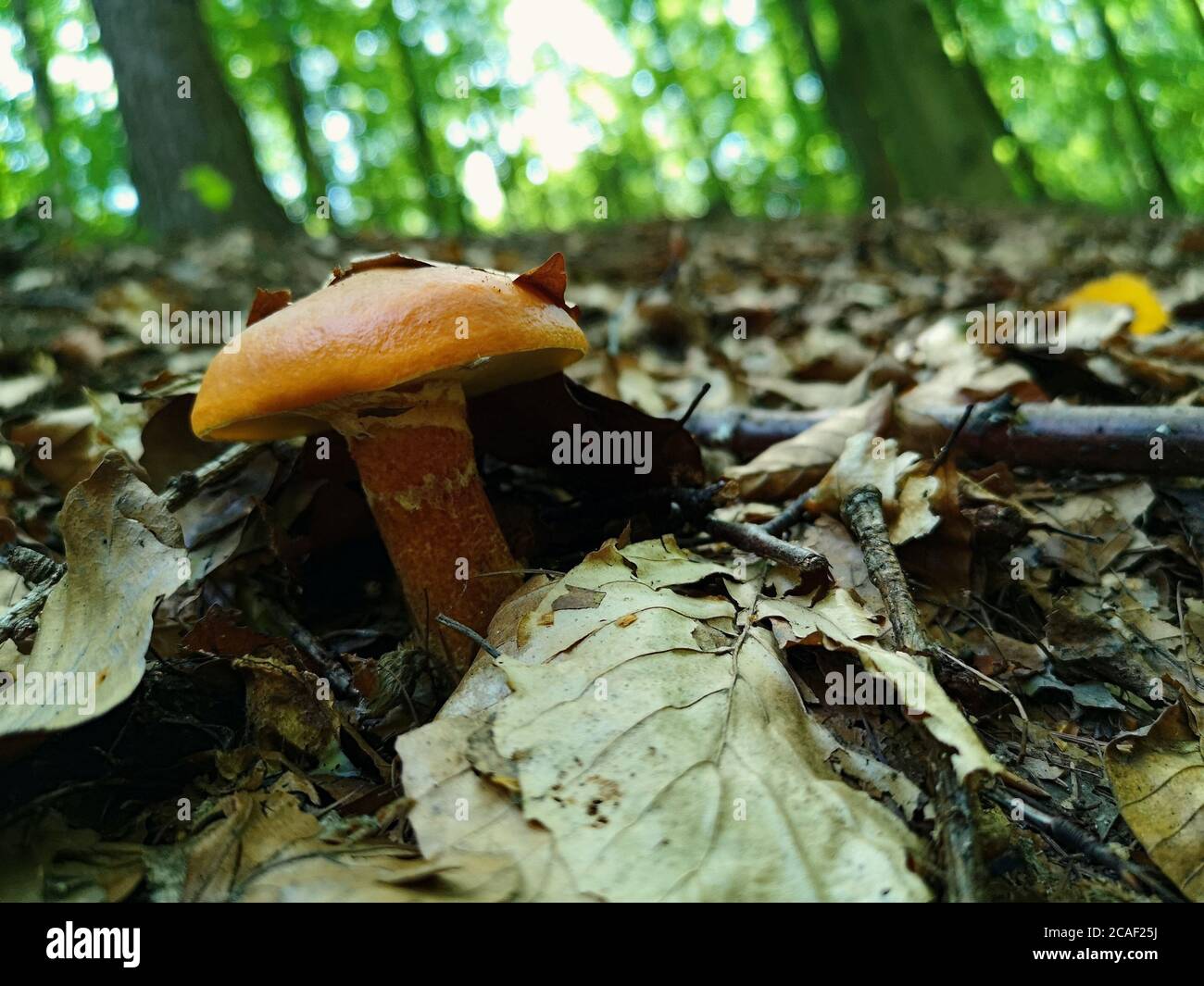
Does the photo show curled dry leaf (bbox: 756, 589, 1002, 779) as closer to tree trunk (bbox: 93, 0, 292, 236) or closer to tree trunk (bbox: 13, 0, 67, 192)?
tree trunk (bbox: 93, 0, 292, 236)

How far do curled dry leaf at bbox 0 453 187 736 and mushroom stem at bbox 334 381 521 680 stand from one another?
548 millimetres

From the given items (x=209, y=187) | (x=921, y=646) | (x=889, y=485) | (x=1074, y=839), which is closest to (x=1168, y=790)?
(x=1074, y=839)

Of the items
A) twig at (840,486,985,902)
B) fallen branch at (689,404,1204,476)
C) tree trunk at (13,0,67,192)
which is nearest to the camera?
twig at (840,486,985,902)

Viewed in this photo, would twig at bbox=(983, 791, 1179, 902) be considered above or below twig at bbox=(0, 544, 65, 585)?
below

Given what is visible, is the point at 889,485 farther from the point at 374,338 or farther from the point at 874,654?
the point at 374,338

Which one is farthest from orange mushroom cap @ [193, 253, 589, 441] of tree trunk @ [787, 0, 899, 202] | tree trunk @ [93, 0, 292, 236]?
tree trunk @ [787, 0, 899, 202]

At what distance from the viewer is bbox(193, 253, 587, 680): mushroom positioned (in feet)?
5.34

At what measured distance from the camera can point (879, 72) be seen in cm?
931

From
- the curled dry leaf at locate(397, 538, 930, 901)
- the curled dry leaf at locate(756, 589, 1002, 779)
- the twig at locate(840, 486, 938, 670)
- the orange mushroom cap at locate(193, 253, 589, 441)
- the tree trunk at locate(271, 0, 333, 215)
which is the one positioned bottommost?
the curled dry leaf at locate(397, 538, 930, 901)

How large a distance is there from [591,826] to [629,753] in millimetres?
→ 174

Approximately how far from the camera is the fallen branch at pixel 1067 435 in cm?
227

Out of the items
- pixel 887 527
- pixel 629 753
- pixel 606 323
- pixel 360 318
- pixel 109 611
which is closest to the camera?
pixel 629 753

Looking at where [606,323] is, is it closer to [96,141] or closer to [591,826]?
[591,826]

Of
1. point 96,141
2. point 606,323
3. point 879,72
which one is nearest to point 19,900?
point 606,323
